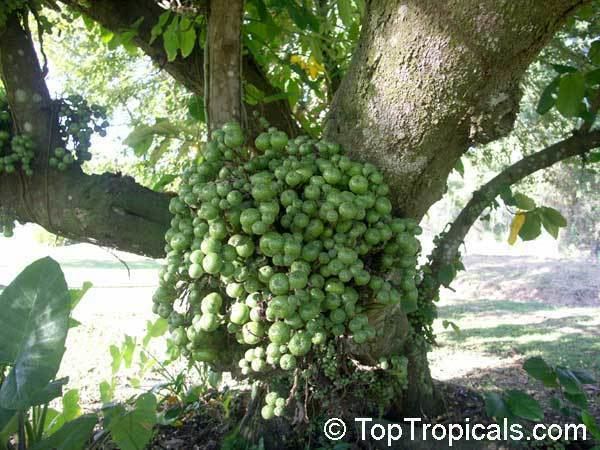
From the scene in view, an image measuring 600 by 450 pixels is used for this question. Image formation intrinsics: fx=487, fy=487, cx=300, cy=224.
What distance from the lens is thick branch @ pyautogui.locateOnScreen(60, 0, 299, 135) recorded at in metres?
2.29

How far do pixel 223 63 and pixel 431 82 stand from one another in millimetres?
765

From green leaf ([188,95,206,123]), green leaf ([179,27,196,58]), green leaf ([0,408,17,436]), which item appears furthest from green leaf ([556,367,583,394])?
green leaf ([0,408,17,436])

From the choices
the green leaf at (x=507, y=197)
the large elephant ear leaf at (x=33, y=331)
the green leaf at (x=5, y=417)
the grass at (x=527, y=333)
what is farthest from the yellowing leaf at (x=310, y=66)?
the grass at (x=527, y=333)

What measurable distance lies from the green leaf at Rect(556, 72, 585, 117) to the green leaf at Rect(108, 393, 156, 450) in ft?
7.43

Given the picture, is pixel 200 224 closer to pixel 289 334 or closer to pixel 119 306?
pixel 289 334

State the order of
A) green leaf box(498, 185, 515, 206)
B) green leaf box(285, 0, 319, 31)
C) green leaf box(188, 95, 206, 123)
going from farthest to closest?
1. green leaf box(498, 185, 515, 206)
2. green leaf box(188, 95, 206, 123)
3. green leaf box(285, 0, 319, 31)

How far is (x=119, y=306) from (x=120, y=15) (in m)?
7.80

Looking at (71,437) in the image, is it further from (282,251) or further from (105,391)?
(105,391)

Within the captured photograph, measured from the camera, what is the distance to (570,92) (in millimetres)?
2250

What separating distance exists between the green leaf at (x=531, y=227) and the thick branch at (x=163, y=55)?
143 centimetres

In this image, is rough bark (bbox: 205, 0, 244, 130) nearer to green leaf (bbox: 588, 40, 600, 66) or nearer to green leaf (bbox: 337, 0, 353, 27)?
green leaf (bbox: 337, 0, 353, 27)

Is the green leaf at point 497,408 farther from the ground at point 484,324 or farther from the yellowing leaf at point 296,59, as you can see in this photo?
the yellowing leaf at point 296,59

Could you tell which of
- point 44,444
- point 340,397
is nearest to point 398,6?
point 340,397

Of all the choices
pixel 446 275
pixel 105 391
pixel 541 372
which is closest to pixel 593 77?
pixel 446 275
